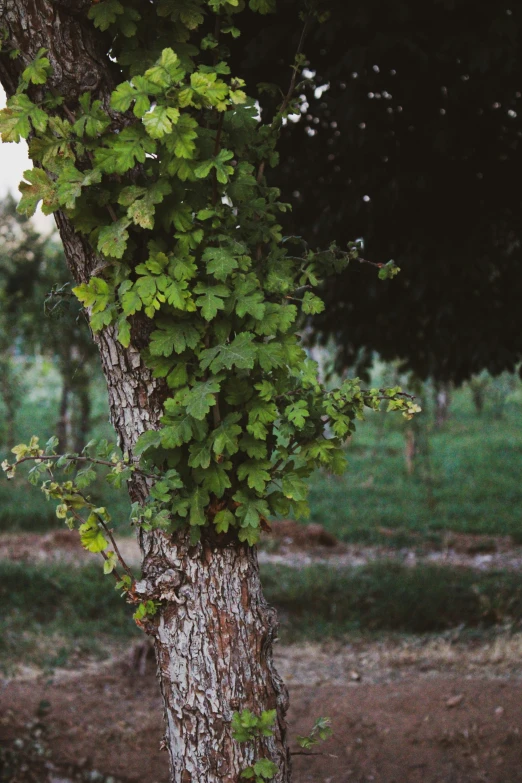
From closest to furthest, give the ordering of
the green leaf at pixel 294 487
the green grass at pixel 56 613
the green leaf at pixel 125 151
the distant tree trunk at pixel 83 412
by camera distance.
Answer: the green leaf at pixel 125 151
the green leaf at pixel 294 487
the green grass at pixel 56 613
the distant tree trunk at pixel 83 412

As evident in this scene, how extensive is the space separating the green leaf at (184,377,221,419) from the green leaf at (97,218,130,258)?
427 millimetres

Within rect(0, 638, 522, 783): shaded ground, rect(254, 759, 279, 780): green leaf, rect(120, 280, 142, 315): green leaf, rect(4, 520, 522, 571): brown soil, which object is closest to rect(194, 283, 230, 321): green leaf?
rect(120, 280, 142, 315): green leaf

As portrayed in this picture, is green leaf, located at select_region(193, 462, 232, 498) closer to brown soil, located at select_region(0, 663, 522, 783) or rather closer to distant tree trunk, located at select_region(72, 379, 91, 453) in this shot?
brown soil, located at select_region(0, 663, 522, 783)

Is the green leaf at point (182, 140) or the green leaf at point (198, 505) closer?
the green leaf at point (182, 140)

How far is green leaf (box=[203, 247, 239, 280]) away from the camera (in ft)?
7.26

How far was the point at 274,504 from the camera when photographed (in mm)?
2467

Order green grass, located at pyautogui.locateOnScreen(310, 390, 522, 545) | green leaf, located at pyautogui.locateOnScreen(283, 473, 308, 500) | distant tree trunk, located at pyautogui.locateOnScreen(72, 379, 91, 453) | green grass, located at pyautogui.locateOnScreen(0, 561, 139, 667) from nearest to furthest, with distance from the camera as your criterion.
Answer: green leaf, located at pyautogui.locateOnScreen(283, 473, 308, 500)
green grass, located at pyautogui.locateOnScreen(0, 561, 139, 667)
green grass, located at pyautogui.locateOnScreen(310, 390, 522, 545)
distant tree trunk, located at pyautogui.locateOnScreen(72, 379, 91, 453)

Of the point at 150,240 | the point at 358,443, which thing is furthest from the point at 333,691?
the point at 358,443

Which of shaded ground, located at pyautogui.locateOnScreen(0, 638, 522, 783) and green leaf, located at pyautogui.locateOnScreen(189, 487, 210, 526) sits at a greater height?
green leaf, located at pyautogui.locateOnScreen(189, 487, 210, 526)

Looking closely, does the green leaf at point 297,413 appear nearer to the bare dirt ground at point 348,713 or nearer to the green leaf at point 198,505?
the green leaf at point 198,505

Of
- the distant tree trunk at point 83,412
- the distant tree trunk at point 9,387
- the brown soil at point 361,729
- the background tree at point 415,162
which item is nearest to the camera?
the background tree at point 415,162

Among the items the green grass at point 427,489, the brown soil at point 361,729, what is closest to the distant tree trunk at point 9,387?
the green grass at point 427,489

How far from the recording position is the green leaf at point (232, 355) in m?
2.21

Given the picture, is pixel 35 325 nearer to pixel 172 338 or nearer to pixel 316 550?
pixel 316 550
